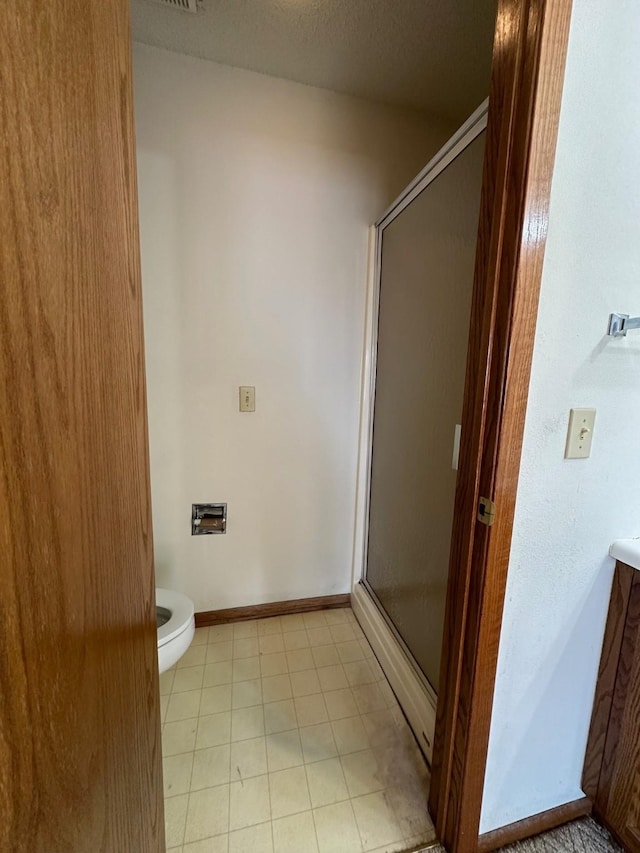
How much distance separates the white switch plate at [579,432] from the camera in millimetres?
810

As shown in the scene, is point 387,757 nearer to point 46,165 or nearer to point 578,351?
point 578,351

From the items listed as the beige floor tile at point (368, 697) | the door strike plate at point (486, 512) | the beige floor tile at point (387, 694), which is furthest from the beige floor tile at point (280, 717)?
the door strike plate at point (486, 512)

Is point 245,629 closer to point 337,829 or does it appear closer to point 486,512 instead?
point 337,829

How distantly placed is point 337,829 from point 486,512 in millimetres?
988

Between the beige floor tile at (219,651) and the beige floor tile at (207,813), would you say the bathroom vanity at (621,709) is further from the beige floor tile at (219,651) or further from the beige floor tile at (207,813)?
the beige floor tile at (219,651)

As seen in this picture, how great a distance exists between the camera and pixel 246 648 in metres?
1.64

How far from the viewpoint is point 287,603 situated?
1872mm

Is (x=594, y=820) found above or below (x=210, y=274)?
below

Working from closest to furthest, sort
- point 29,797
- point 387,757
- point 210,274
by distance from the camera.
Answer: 1. point 29,797
2. point 387,757
3. point 210,274

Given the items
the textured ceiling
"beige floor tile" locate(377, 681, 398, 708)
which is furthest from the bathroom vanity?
the textured ceiling

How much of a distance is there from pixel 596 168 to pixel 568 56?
0.20 meters

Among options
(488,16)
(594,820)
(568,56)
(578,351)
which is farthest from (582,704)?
(488,16)

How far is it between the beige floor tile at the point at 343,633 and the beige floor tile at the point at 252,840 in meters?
0.75

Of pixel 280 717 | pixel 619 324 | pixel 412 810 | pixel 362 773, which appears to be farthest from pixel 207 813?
pixel 619 324
